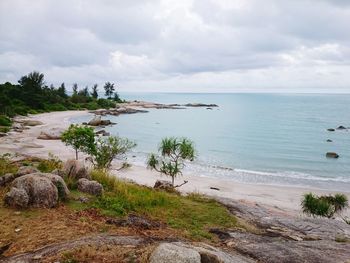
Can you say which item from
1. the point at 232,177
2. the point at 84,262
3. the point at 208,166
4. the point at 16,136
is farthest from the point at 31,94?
the point at 84,262

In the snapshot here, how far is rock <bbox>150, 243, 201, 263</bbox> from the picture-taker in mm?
7305

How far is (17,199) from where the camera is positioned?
39.1 ft

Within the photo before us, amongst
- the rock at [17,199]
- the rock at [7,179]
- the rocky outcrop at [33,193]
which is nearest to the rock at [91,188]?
the rocky outcrop at [33,193]

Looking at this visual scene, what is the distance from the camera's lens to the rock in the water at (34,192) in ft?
39.2

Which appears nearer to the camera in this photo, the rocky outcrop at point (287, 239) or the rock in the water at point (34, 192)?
the rocky outcrop at point (287, 239)

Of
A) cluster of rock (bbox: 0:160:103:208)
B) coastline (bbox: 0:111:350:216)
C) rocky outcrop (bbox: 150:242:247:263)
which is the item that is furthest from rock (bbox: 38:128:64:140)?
rocky outcrop (bbox: 150:242:247:263)

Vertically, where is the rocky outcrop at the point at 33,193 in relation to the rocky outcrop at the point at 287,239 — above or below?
above

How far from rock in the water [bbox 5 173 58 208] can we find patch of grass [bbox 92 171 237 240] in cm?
173

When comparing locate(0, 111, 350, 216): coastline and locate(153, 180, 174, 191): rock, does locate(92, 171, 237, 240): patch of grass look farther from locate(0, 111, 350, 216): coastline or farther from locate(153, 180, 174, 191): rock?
locate(0, 111, 350, 216): coastline

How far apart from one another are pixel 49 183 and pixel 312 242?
996 cm

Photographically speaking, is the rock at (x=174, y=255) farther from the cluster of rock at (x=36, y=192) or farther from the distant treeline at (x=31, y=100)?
the distant treeline at (x=31, y=100)

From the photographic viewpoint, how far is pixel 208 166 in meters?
48.3

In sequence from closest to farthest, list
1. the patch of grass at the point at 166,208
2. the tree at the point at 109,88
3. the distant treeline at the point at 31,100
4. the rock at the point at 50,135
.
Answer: the patch of grass at the point at 166,208, the rock at the point at 50,135, the distant treeline at the point at 31,100, the tree at the point at 109,88

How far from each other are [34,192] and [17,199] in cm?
60
